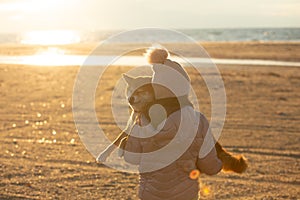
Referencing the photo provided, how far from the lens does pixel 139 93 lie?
2.70m

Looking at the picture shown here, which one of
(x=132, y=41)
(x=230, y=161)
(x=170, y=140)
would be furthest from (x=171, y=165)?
(x=132, y=41)

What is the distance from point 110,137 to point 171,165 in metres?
6.00

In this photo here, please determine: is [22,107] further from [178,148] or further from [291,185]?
[178,148]

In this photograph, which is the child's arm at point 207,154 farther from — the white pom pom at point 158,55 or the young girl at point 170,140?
the white pom pom at point 158,55

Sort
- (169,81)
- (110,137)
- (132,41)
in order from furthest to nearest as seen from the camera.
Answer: (132,41), (110,137), (169,81)

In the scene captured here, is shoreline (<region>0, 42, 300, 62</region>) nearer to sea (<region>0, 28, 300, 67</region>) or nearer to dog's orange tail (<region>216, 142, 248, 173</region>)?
sea (<region>0, 28, 300, 67</region>)

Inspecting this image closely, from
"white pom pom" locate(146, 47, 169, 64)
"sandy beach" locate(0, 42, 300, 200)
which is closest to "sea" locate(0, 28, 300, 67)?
"white pom pom" locate(146, 47, 169, 64)

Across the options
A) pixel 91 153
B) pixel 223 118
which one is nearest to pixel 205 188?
pixel 91 153

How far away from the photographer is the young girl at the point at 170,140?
2.65 metres

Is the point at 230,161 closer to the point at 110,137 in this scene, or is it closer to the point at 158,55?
the point at 158,55

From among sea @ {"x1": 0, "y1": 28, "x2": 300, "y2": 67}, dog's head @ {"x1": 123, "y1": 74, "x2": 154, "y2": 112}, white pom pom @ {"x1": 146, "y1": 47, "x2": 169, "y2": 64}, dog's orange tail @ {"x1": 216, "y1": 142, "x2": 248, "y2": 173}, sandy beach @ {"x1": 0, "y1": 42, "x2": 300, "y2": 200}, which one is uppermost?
white pom pom @ {"x1": 146, "y1": 47, "x2": 169, "y2": 64}

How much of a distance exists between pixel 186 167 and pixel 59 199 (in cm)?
340

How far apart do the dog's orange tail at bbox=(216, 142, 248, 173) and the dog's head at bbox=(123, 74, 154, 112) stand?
546mm

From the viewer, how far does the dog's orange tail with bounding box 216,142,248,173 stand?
290 cm
